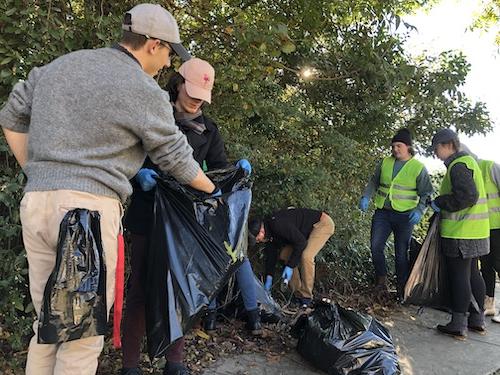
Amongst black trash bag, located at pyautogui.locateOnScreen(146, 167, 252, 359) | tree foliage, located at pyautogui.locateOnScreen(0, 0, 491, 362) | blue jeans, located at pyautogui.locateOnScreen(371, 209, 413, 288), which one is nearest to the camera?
black trash bag, located at pyautogui.locateOnScreen(146, 167, 252, 359)

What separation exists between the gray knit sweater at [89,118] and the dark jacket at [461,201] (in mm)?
3057

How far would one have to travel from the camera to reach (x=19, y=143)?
217 cm

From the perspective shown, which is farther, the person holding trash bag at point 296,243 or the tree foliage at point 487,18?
the tree foliage at point 487,18

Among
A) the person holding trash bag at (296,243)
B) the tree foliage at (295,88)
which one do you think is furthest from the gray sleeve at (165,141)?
the person holding trash bag at (296,243)

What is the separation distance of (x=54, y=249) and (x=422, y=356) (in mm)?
2978

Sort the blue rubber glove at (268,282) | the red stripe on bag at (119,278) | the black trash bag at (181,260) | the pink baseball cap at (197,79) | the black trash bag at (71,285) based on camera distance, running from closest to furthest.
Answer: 1. the black trash bag at (71,285)
2. the red stripe on bag at (119,278)
3. the black trash bag at (181,260)
4. the pink baseball cap at (197,79)
5. the blue rubber glove at (268,282)

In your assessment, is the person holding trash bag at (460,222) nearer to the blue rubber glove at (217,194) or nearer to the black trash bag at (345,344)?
the black trash bag at (345,344)

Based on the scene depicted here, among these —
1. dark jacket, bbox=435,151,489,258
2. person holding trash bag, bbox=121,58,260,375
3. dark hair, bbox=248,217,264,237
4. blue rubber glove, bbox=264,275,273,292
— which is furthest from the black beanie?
person holding trash bag, bbox=121,58,260,375

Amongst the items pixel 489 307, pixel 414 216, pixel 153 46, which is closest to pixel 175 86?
pixel 153 46

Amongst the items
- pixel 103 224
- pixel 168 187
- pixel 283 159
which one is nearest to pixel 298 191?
pixel 283 159

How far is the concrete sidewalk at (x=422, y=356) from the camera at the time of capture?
11.5ft

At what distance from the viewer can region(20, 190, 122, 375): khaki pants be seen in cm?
199

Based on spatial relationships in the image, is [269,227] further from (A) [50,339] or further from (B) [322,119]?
(A) [50,339]

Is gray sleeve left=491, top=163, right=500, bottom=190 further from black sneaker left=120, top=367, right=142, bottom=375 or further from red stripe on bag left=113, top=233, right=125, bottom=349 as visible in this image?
red stripe on bag left=113, top=233, right=125, bottom=349
